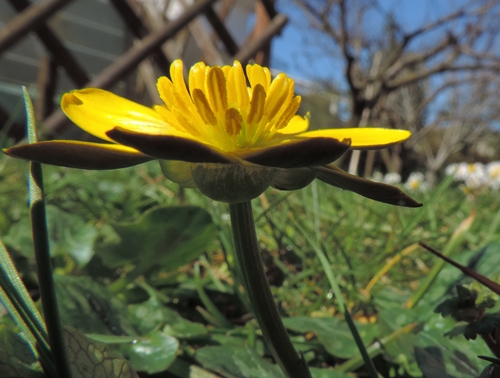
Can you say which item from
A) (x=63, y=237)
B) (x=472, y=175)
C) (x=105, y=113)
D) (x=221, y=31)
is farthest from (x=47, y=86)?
(x=472, y=175)

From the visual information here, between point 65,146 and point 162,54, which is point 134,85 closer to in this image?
point 162,54

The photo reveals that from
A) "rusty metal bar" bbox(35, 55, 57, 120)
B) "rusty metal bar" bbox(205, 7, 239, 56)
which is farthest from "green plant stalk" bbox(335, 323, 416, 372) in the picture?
"rusty metal bar" bbox(205, 7, 239, 56)

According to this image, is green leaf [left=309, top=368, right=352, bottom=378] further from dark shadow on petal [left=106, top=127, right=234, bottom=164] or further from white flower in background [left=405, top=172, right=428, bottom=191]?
white flower in background [left=405, top=172, right=428, bottom=191]

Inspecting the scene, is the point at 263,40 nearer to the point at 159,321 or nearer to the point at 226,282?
the point at 226,282

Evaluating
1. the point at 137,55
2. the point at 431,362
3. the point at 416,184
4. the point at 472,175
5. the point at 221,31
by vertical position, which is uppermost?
the point at 221,31

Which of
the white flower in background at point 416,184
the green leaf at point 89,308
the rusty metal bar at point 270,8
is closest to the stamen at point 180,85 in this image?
the green leaf at point 89,308

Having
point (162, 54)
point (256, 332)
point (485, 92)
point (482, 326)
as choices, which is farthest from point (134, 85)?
point (485, 92)
